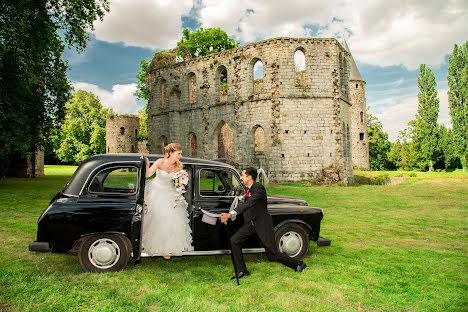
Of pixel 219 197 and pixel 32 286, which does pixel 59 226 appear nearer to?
pixel 32 286

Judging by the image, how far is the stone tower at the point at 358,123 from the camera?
45.8 metres

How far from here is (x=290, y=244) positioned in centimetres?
560

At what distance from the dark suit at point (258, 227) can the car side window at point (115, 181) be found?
1826mm

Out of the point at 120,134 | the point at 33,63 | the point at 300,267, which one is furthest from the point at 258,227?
the point at 120,134

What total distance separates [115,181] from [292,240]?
3277 mm

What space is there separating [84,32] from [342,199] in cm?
1594

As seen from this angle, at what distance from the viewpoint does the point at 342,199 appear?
14.8 m

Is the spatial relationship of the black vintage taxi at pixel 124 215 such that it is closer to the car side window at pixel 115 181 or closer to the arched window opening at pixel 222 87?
the car side window at pixel 115 181

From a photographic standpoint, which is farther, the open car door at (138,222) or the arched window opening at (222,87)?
the arched window opening at (222,87)

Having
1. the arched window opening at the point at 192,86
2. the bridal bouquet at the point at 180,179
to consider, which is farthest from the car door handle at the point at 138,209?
the arched window opening at the point at 192,86

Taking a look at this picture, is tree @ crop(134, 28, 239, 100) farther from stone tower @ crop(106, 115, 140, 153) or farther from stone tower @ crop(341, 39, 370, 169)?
stone tower @ crop(341, 39, 370, 169)

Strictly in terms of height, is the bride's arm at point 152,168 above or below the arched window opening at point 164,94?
below

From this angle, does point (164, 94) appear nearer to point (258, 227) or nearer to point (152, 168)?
point (152, 168)

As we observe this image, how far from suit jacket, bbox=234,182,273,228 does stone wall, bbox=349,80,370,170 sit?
43849 millimetres
